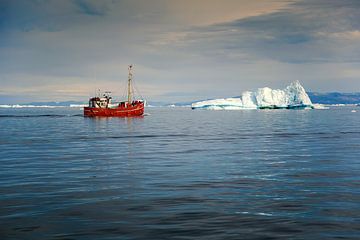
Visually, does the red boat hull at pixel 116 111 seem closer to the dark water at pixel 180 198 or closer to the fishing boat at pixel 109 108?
the fishing boat at pixel 109 108

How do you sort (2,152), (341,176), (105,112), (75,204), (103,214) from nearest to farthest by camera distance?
(103,214) < (75,204) < (341,176) < (2,152) < (105,112)

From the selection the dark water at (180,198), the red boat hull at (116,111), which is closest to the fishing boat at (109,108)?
the red boat hull at (116,111)

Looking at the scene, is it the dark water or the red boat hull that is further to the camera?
the red boat hull

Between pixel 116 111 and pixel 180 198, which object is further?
pixel 116 111

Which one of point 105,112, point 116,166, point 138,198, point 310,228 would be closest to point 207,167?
point 116,166

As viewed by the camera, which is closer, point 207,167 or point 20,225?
point 20,225

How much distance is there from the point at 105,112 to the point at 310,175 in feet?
346

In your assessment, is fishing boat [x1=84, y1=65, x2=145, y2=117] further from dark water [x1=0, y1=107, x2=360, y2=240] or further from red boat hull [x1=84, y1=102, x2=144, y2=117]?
→ dark water [x1=0, y1=107, x2=360, y2=240]

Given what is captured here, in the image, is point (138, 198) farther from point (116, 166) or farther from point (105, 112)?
point (105, 112)

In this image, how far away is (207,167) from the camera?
2288 cm

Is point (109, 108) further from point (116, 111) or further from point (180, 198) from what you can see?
point (180, 198)

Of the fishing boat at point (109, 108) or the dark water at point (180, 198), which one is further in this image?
the fishing boat at point (109, 108)

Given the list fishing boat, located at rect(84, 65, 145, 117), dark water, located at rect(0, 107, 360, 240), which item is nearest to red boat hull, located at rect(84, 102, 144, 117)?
fishing boat, located at rect(84, 65, 145, 117)

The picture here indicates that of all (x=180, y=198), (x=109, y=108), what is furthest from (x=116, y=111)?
(x=180, y=198)
